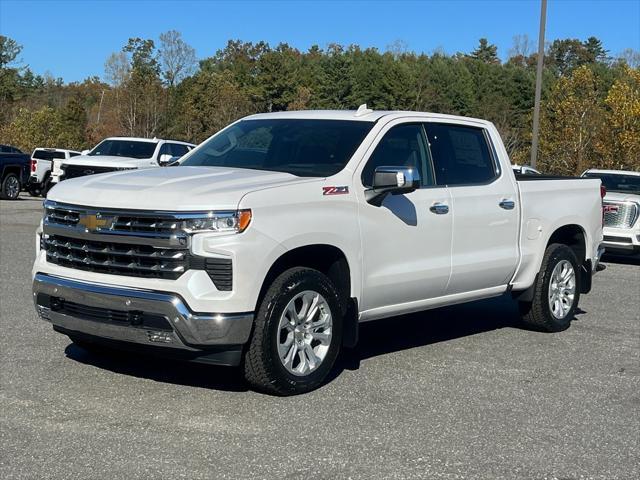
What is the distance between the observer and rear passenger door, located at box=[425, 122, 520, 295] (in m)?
A: 6.97

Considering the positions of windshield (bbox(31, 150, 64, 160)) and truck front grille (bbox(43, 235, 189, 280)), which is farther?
windshield (bbox(31, 150, 64, 160))

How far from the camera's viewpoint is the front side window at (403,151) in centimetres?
644

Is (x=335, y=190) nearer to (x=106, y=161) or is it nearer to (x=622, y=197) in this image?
(x=622, y=197)

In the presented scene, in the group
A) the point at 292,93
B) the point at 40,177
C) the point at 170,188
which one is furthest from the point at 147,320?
the point at 292,93

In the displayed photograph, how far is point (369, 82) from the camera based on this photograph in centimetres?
7500

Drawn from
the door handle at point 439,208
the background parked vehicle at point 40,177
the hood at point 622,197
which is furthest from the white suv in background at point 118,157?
the door handle at point 439,208

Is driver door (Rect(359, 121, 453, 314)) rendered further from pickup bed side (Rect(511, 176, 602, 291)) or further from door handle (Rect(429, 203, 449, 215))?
pickup bed side (Rect(511, 176, 602, 291))

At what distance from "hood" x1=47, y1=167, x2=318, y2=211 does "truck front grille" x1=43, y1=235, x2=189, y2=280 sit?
0.26 m

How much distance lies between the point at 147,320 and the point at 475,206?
3.14 meters

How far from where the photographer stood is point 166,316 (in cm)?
513

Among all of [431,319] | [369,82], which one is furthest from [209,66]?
[431,319]

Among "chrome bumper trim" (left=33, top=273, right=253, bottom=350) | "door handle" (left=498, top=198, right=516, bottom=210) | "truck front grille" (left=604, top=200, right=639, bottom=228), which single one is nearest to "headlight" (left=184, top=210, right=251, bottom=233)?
"chrome bumper trim" (left=33, top=273, right=253, bottom=350)

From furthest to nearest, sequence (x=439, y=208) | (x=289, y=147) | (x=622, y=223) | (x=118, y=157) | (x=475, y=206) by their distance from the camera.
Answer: (x=118, y=157), (x=622, y=223), (x=475, y=206), (x=439, y=208), (x=289, y=147)

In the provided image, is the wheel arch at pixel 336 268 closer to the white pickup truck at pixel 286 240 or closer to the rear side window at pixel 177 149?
the white pickup truck at pixel 286 240
